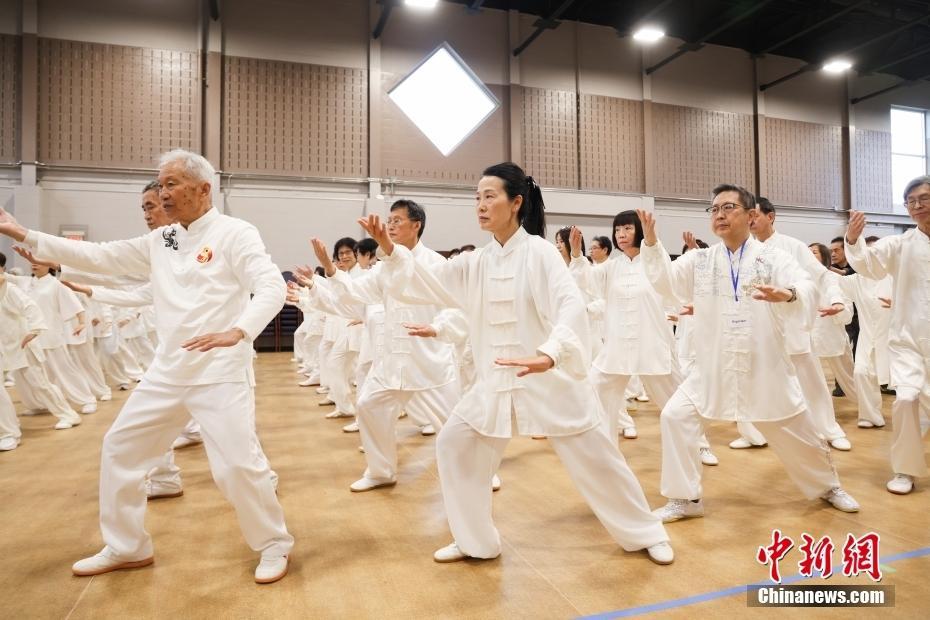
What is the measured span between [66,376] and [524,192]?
17.9 ft

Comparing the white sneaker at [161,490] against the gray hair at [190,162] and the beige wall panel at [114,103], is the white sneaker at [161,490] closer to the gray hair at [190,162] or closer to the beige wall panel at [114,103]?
the gray hair at [190,162]

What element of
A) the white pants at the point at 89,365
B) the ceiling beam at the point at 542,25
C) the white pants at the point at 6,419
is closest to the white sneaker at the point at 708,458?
the white pants at the point at 6,419

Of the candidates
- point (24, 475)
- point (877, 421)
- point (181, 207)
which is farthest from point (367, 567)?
point (877, 421)

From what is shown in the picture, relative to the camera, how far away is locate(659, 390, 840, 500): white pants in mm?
2809

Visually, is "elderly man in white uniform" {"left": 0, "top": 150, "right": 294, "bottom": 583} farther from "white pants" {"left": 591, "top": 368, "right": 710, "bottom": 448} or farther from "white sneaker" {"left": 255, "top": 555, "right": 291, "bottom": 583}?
"white pants" {"left": 591, "top": 368, "right": 710, "bottom": 448}

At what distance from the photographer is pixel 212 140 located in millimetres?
10492

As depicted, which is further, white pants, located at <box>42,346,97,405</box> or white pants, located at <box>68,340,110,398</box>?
white pants, located at <box>68,340,110,398</box>

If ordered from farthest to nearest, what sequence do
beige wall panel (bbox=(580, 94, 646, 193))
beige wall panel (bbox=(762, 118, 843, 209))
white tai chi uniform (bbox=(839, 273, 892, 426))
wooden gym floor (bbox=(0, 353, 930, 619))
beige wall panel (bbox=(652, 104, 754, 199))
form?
1. beige wall panel (bbox=(762, 118, 843, 209))
2. beige wall panel (bbox=(652, 104, 754, 199))
3. beige wall panel (bbox=(580, 94, 646, 193))
4. white tai chi uniform (bbox=(839, 273, 892, 426))
5. wooden gym floor (bbox=(0, 353, 930, 619))

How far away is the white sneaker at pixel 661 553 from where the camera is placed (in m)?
2.35

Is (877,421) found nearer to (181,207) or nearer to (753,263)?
(753,263)

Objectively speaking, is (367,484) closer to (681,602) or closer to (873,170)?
(681,602)

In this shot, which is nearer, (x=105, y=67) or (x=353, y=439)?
(x=353, y=439)

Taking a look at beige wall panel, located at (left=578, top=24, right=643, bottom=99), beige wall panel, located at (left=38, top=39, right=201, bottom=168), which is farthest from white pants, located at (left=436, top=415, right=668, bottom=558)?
beige wall panel, located at (left=578, top=24, right=643, bottom=99)

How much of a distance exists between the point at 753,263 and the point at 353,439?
3168 millimetres
